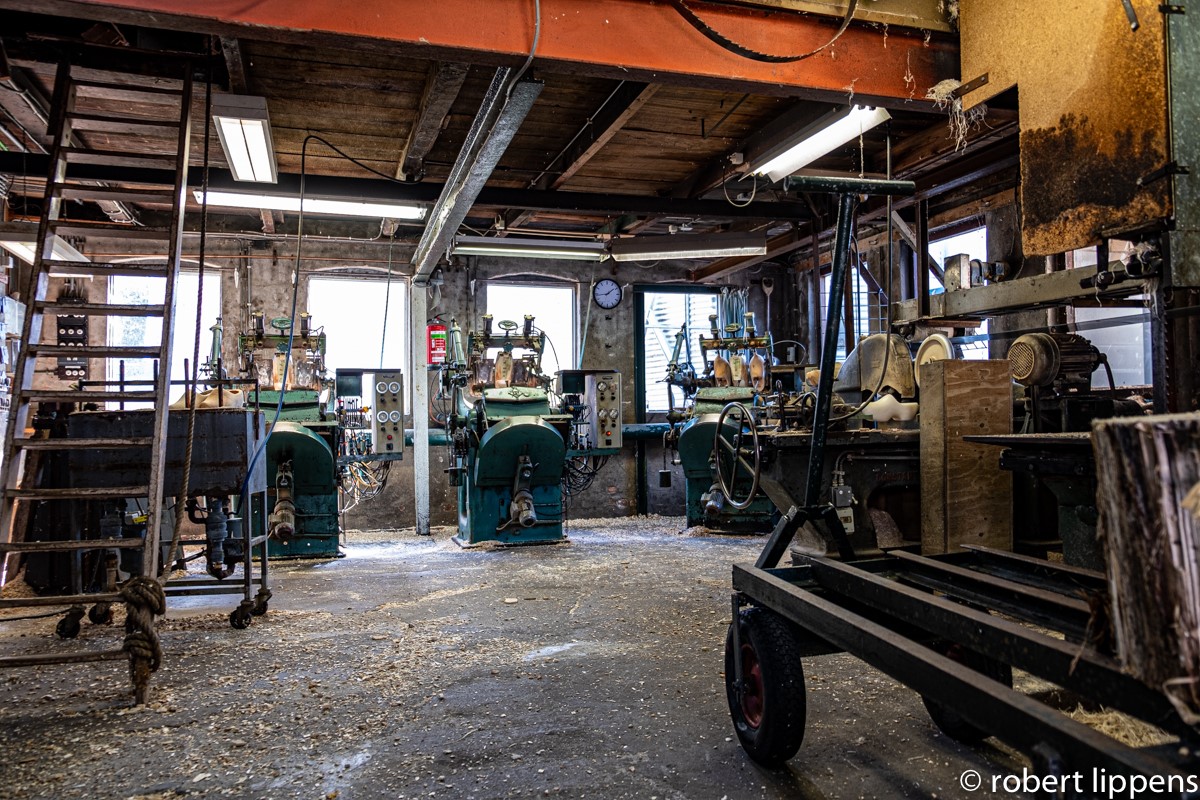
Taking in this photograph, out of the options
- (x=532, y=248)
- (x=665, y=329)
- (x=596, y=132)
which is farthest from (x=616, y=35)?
(x=665, y=329)

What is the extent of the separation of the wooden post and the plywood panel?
244 centimetres

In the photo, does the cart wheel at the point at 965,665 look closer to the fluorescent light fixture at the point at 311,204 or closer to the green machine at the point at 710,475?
the green machine at the point at 710,475

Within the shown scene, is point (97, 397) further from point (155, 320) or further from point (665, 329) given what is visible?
point (665, 329)

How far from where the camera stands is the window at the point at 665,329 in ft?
34.8

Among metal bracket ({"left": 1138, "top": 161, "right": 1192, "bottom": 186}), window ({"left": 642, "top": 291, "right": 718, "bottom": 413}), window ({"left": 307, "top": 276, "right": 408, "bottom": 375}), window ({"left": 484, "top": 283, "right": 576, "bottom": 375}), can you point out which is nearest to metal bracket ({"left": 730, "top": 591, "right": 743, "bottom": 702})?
metal bracket ({"left": 1138, "top": 161, "right": 1192, "bottom": 186})

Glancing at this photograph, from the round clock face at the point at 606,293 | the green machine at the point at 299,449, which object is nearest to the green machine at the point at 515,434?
the green machine at the point at 299,449

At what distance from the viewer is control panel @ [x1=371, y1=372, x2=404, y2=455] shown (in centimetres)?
821

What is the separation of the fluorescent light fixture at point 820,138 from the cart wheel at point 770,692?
2.78 meters

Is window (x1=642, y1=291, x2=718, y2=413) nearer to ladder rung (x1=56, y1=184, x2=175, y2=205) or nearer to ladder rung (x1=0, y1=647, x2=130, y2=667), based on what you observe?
ladder rung (x1=56, y1=184, x2=175, y2=205)

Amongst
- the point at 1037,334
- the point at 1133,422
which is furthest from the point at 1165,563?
the point at 1037,334

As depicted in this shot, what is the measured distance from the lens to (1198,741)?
3.85ft

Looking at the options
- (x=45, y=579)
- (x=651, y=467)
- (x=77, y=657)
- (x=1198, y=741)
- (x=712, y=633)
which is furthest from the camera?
(x=651, y=467)

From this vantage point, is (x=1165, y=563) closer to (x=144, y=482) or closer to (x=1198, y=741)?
(x=1198, y=741)

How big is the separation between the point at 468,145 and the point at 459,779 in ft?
12.9
